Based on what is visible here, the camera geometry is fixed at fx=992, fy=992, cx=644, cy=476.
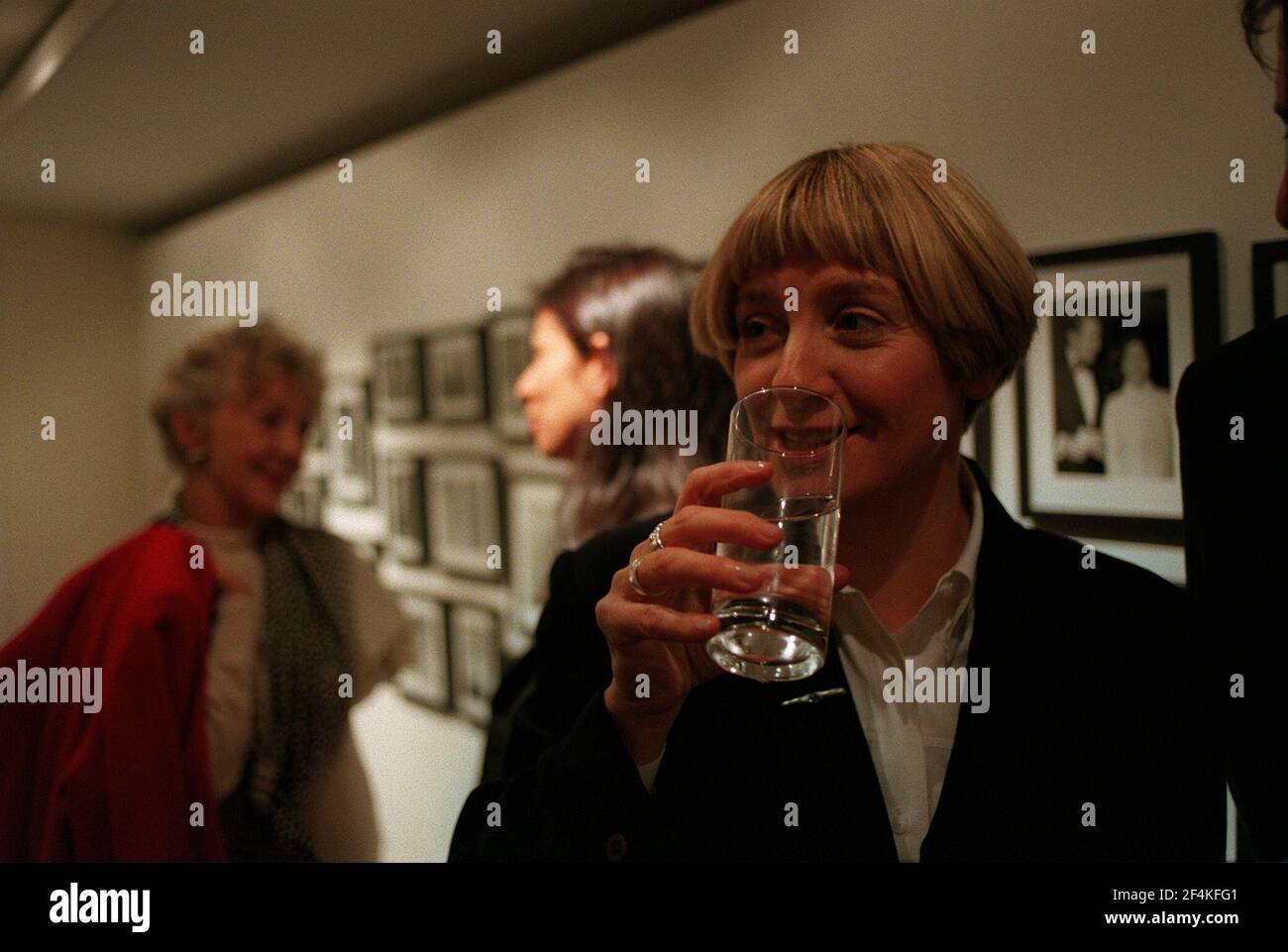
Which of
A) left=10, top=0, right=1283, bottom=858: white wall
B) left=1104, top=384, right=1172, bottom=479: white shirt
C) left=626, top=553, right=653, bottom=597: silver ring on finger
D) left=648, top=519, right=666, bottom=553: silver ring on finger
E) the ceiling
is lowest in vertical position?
left=626, top=553, right=653, bottom=597: silver ring on finger

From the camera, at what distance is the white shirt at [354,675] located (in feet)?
4.18

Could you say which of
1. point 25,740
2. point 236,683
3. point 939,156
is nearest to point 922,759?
point 939,156

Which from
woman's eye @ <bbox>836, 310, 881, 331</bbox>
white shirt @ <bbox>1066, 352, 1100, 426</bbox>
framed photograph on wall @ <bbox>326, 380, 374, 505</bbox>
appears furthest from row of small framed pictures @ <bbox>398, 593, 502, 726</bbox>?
white shirt @ <bbox>1066, 352, 1100, 426</bbox>

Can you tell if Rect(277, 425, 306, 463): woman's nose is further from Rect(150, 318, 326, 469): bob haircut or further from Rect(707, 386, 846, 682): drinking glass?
Rect(707, 386, 846, 682): drinking glass

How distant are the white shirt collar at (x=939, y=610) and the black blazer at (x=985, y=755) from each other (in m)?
0.01

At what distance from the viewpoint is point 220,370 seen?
1338 mm

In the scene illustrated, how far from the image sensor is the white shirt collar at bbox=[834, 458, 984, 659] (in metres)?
1.00

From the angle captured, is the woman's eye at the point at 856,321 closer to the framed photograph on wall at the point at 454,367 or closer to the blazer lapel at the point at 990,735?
the blazer lapel at the point at 990,735

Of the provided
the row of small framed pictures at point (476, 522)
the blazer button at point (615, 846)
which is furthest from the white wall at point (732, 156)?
the blazer button at point (615, 846)

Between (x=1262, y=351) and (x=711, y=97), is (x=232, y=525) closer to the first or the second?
(x=711, y=97)

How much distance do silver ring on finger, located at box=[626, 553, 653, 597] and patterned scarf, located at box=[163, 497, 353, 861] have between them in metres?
0.66

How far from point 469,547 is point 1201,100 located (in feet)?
3.54
